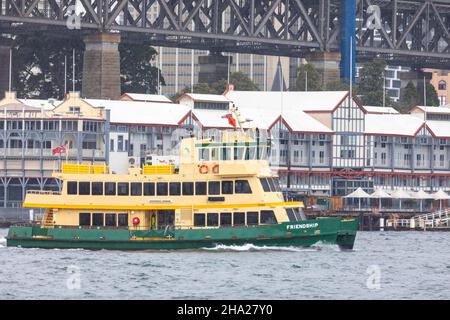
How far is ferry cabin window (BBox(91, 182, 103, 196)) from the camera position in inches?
4215

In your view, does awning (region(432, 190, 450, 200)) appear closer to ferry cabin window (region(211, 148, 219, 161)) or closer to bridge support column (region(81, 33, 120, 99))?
bridge support column (region(81, 33, 120, 99))

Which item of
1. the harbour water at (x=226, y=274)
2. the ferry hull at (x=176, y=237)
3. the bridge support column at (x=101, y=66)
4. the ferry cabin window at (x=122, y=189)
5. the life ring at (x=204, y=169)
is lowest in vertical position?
the harbour water at (x=226, y=274)

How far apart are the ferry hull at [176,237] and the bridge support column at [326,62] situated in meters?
90.1

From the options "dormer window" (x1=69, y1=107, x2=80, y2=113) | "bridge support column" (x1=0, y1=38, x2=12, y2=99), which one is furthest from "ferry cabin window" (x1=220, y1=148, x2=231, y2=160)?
"bridge support column" (x1=0, y1=38, x2=12, y2=99)

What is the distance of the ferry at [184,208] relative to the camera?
10562 centimetres

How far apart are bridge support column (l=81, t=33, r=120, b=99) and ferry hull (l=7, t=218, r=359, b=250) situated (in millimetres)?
68535

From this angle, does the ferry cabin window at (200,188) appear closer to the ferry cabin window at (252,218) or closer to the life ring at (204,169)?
the life ring at (204,169)

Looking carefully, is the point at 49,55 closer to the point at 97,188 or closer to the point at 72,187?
the point at 72,187

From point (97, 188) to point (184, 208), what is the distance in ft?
16.0

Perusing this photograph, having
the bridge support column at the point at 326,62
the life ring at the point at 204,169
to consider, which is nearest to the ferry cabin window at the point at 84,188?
the life ring at the point at 204,169

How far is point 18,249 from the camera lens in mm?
107938

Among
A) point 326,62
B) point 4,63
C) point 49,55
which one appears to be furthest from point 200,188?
point 49,55
